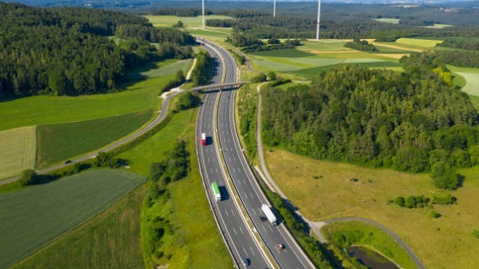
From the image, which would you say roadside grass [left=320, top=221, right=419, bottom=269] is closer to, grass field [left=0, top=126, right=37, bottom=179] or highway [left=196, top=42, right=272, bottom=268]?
highway [left=196, top=42, right=272, bottom=268]

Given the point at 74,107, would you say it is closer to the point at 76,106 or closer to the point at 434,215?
the point at 76,106

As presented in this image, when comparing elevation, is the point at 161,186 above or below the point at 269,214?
below

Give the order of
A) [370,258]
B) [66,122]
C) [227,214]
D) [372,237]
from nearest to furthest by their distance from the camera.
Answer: [370,258], [372,237], [227,214], [66,122]

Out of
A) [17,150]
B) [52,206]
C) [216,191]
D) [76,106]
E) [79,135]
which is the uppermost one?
[76,106]

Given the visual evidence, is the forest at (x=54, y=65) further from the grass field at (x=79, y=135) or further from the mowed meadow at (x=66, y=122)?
the grass field at (x=79, y=135)

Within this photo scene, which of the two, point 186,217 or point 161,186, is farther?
point 161,186

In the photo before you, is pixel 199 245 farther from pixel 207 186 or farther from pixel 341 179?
pixel 341 179

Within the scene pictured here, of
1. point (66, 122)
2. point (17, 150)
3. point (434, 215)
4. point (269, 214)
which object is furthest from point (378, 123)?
point (17, 150)
